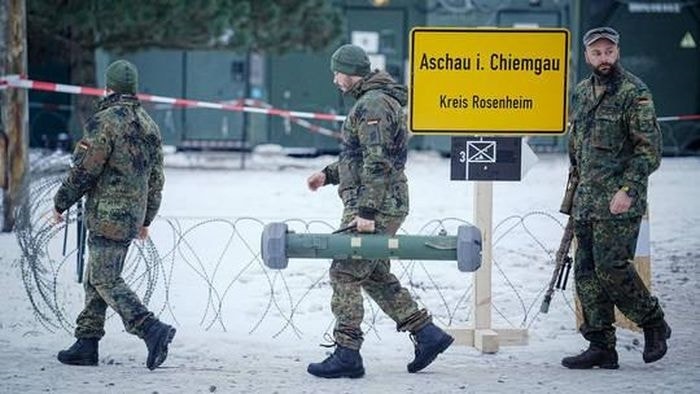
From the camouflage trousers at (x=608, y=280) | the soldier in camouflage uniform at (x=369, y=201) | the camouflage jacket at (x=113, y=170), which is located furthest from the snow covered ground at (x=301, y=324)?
the camouflage jacket at (x=113, y=170)

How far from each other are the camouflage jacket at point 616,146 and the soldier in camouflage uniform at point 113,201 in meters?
2.50

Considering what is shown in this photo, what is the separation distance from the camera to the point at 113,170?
6.76 m

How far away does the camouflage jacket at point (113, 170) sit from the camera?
21.9 feet

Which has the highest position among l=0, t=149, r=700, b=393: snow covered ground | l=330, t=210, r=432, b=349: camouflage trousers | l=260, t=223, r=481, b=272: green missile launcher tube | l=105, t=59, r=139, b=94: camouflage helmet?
l=105, t=59, r=139, b=94: camouflage helmet

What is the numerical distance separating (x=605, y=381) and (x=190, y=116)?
18.9 m

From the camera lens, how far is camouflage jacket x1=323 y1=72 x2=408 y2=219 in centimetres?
643

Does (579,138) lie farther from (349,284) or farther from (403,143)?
(349,284)

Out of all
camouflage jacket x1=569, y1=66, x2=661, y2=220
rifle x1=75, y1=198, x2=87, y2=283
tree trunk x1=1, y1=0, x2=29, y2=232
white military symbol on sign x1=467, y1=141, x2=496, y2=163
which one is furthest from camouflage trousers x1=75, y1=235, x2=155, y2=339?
tree trunk x1=1, y1=0, x2=29, y2=232

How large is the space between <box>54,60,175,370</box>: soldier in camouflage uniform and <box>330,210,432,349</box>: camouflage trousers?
38.0 inches

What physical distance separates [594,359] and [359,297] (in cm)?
143

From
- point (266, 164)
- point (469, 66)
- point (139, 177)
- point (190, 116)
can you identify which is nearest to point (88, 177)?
point (139, 177)

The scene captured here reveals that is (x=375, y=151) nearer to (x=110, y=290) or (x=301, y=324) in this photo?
(x=110, y=290)

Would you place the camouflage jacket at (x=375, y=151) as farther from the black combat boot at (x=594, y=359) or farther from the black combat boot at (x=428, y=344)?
the black combat boot at (x=594, y=359)

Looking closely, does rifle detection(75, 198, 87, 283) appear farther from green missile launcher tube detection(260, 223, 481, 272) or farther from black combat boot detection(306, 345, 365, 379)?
black combat boot detection(306, 345, 365, 379)
